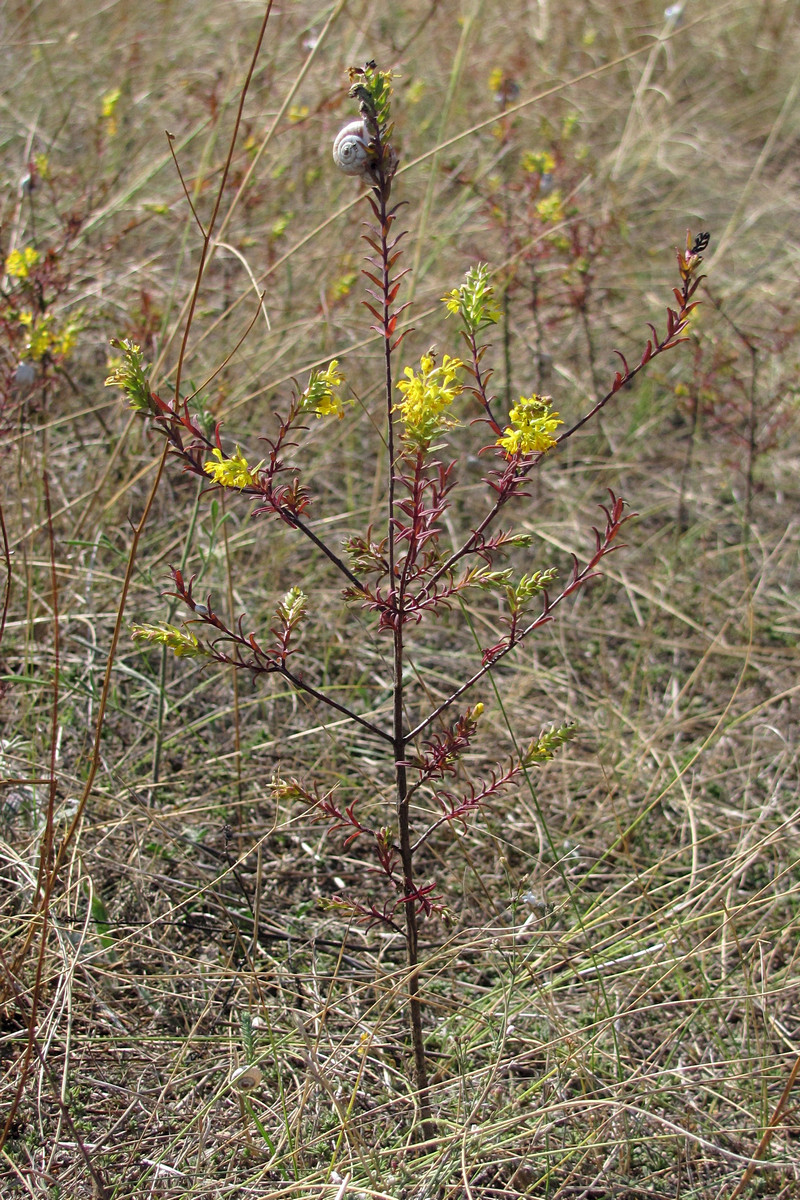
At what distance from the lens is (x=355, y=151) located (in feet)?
3.53

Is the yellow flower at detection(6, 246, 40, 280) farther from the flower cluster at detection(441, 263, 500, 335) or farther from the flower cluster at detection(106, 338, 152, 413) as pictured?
the flower cluster at detection(441, 263, 500, 335)

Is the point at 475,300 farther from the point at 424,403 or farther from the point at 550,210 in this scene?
the point at 550,210

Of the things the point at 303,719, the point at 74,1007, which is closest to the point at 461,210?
the point at 303,719

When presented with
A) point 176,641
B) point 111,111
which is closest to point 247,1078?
point 176,641

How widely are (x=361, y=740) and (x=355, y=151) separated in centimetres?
144

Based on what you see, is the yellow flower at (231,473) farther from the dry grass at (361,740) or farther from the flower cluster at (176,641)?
the dry grass at (361,740)

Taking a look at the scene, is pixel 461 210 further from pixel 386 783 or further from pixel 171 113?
pixel 386 783

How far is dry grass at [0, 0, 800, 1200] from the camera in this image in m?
1.49

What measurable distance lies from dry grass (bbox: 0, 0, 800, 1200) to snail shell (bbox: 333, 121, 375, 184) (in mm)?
436

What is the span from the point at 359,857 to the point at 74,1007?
65cm

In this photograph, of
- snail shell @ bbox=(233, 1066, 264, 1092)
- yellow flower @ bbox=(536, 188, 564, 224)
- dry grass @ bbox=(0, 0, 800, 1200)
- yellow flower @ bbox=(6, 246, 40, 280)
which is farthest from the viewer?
yellow flower @ bbox=(536, 188, 564, 224)

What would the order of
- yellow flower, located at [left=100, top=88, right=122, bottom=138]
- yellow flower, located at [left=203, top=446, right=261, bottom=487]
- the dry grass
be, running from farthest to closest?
yellow flower, located at [left=100, top=88, right=122, bottom=138] < the dry grass < yellow flower, located at [left=203, top=446, right=261, bottom=487]

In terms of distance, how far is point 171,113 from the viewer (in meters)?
4.02

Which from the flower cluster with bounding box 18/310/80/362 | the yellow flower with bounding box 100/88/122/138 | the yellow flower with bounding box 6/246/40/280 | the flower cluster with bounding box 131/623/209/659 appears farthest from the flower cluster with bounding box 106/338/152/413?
the yellow flower with bounding box 100/88/122/138
